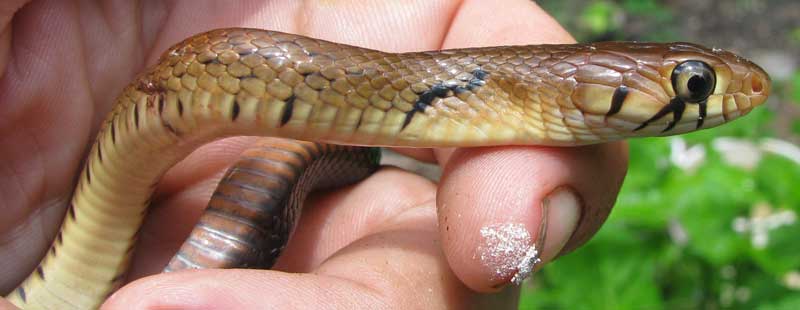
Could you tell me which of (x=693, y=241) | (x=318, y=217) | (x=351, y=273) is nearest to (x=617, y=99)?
(x=351, y=273)

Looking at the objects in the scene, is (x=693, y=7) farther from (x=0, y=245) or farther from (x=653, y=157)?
(x=0, y=245)

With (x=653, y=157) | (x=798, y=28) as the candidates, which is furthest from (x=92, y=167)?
(x=798, y=28)

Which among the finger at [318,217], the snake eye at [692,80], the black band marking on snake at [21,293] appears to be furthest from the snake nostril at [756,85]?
the black band marking on snake at [21,293]

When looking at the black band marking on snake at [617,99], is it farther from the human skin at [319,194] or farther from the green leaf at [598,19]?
the green leaf at [598,19]

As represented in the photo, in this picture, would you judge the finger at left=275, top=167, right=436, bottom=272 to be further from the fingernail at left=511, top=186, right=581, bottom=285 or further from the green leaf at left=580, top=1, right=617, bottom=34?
the green leaf at left=580, top=1, right=617, bottom=34

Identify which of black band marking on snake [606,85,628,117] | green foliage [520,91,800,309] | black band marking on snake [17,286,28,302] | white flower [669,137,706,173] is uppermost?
black band marking on snake [606,85,628,117]

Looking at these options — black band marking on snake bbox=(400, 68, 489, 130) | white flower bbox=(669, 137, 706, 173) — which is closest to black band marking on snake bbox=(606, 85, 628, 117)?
black band marking on snake bbox=(400, 68, 489, 130)
